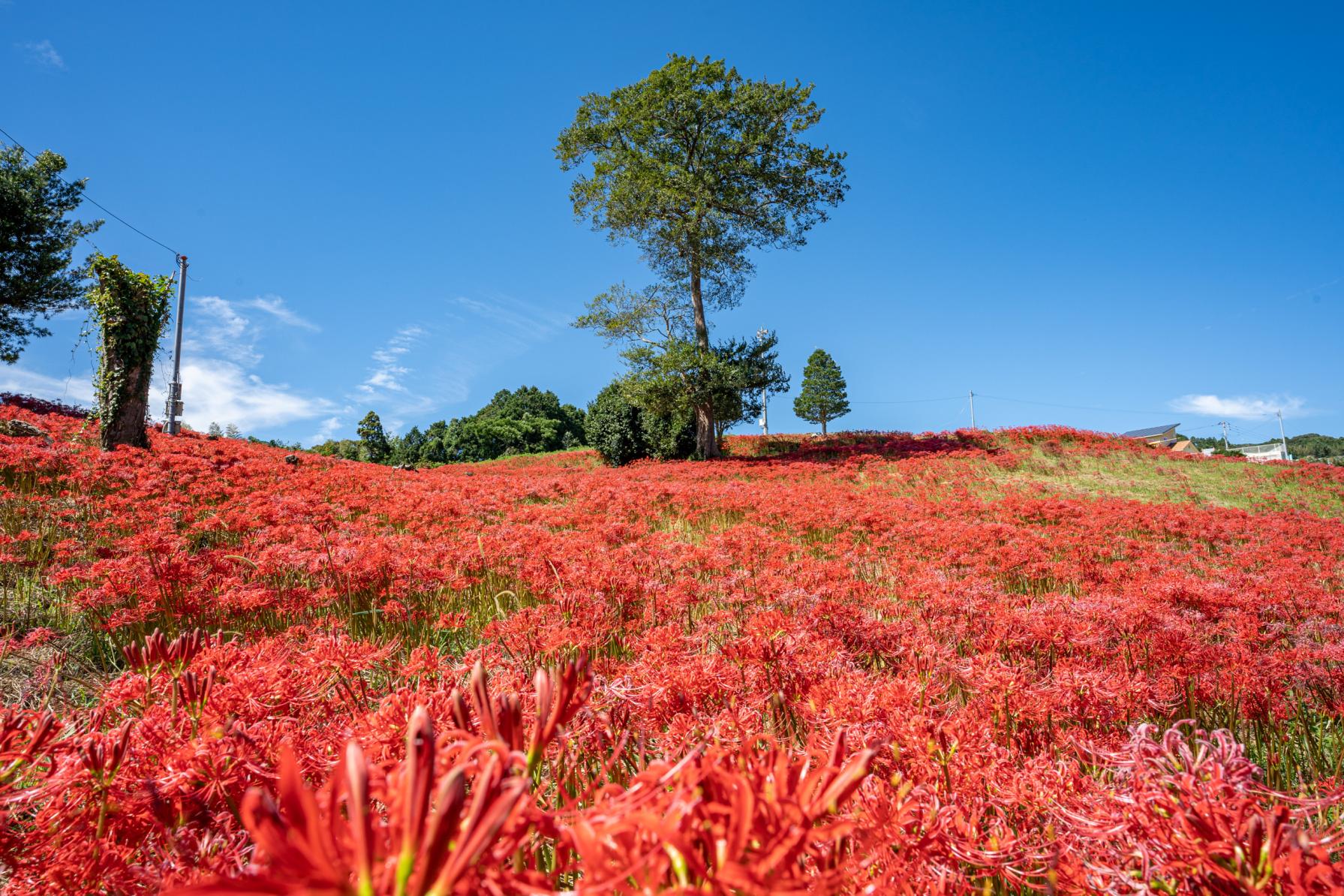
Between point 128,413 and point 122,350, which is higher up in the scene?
point 122,350

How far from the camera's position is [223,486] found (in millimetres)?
7676

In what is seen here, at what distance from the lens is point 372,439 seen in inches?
1359

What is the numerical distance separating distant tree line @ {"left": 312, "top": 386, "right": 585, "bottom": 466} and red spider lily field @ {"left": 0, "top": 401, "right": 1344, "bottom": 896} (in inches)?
1121

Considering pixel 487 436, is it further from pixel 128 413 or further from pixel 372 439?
pixel 128 413

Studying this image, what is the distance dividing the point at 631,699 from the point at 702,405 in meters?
20.3

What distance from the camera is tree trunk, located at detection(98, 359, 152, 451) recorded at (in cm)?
1030

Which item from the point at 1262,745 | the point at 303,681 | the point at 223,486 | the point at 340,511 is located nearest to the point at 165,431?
the point at 223,486

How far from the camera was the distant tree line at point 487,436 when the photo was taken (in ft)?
117

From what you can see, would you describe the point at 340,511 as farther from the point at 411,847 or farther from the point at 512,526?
the point at 411,847

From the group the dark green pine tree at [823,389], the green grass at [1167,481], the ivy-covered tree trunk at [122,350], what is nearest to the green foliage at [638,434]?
the green grass at [1167,481]

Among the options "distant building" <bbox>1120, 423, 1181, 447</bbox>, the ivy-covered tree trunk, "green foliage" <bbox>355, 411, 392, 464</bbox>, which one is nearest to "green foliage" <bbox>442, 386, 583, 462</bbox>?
"green foliage" <bbox>355, 411, 392, 464</bbox>

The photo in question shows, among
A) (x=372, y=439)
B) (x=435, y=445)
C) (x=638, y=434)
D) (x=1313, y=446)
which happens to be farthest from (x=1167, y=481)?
(x=1313, y=446)

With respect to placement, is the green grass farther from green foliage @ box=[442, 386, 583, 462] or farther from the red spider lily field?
green foliage @ box=[442, 386, 583, 462]

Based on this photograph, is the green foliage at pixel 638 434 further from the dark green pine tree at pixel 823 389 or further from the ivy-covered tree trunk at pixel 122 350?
the dark green pine tree at pixel 823 389
